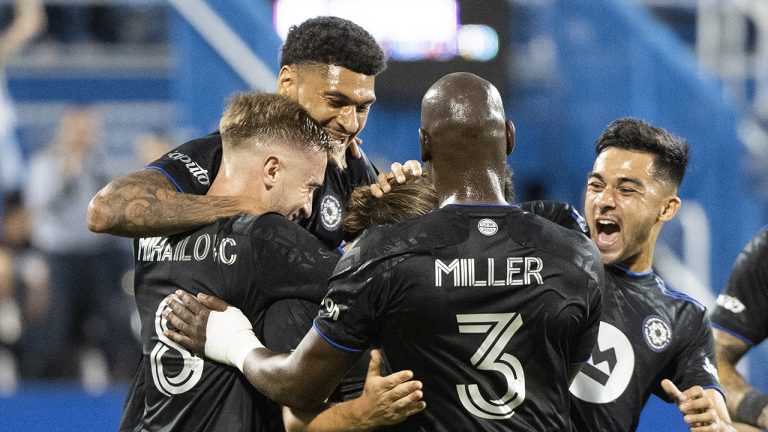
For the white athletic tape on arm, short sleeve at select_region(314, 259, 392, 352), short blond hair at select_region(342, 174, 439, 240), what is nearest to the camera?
short sleeve at select_region(314, 259, 392, 352)

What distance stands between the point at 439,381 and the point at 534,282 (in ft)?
1.21

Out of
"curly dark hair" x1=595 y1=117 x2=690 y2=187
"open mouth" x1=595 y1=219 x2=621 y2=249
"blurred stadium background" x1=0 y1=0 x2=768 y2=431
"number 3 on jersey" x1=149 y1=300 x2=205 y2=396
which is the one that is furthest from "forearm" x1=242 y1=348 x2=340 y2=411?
"blurred stadium background" x1=0 y1=0 x2=768 y2=431

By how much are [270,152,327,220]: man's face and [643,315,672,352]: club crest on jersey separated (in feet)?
4.28

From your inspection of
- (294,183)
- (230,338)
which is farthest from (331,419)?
(294,183)

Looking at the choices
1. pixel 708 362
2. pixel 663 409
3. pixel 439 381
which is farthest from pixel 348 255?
pixel 663 409

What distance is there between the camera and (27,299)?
8.20m

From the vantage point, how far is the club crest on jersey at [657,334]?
4.07 metres

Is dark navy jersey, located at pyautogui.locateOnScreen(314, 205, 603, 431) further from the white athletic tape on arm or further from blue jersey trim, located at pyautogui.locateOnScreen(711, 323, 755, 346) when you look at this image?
blue jersey trim, located at pyautogui.locateOnScreen(711, 323, 755, 346)

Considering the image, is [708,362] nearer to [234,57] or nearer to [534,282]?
[534,282]

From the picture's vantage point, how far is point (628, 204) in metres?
4.34

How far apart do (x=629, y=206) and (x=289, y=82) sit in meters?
1.37

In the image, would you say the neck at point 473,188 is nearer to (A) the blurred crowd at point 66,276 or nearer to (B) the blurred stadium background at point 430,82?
(B) the blurred stadium background at point 430,82

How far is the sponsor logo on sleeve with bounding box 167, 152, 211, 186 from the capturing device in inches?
156

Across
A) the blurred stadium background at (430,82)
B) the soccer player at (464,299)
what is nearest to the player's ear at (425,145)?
the soccer player at (464,299)
